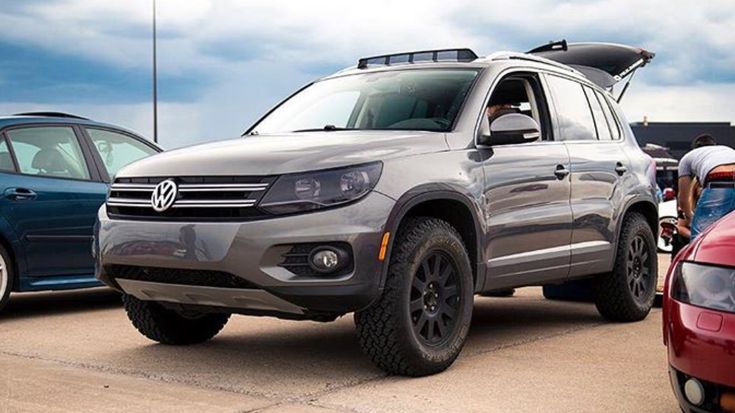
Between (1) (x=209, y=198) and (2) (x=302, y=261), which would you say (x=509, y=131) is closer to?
(2) (x=302, y=261)

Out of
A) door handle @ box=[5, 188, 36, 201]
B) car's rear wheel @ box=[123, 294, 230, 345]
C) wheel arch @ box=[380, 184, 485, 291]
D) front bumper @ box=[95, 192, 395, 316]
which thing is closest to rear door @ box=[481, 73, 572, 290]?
wheel arch @ box=[380, 184, 485, 291]

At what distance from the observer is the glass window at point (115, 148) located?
337 inches

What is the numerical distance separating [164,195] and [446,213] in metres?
1.55

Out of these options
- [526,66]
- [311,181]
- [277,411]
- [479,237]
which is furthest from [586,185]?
[277,411]

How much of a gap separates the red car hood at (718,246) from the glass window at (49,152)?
5711 mm

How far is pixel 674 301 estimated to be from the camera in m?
3.72

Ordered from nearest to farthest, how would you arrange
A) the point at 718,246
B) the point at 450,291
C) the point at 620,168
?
the point at 718,246
the point at 450,291
the point at 620,168

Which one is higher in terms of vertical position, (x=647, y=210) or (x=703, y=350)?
(x=703, y=350)

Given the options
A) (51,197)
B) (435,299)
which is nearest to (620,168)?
(435,299)

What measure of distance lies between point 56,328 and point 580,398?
13.4 feet

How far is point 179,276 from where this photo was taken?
515 centimetres

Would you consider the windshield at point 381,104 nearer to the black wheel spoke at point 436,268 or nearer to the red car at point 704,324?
the black wheel spoke at point 436,268

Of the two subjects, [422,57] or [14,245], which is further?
[14,245]

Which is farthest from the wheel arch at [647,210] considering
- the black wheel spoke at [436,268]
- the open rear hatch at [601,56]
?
the open rear hatch at [601,56]
